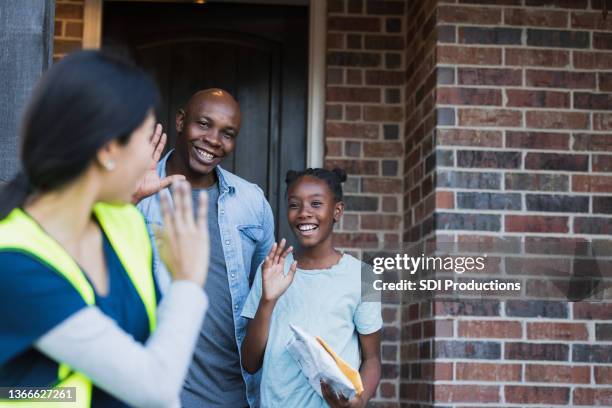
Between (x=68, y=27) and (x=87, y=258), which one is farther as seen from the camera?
(x=68, y=27)

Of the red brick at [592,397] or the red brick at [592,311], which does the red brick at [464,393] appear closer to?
the red brick at [592,397]

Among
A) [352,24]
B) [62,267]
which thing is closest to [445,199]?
[352,24]

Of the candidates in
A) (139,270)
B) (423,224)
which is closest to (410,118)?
(423,224)

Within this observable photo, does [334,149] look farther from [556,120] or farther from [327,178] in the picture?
[327,178]

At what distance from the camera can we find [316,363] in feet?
9.98

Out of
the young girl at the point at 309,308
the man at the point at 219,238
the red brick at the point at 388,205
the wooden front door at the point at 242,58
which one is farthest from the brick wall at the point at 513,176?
the man at the point at 219,238

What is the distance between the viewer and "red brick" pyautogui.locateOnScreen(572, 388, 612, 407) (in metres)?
4.20

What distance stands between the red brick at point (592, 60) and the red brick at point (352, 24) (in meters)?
1.18

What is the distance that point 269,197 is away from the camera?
5180mm

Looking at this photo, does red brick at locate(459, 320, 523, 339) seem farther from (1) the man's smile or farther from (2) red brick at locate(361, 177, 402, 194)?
(1) the man's smile

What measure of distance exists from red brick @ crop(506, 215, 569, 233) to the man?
1.28m

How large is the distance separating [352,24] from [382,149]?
719 mm

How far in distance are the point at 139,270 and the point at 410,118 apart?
3.33 m

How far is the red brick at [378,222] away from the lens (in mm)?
4969
